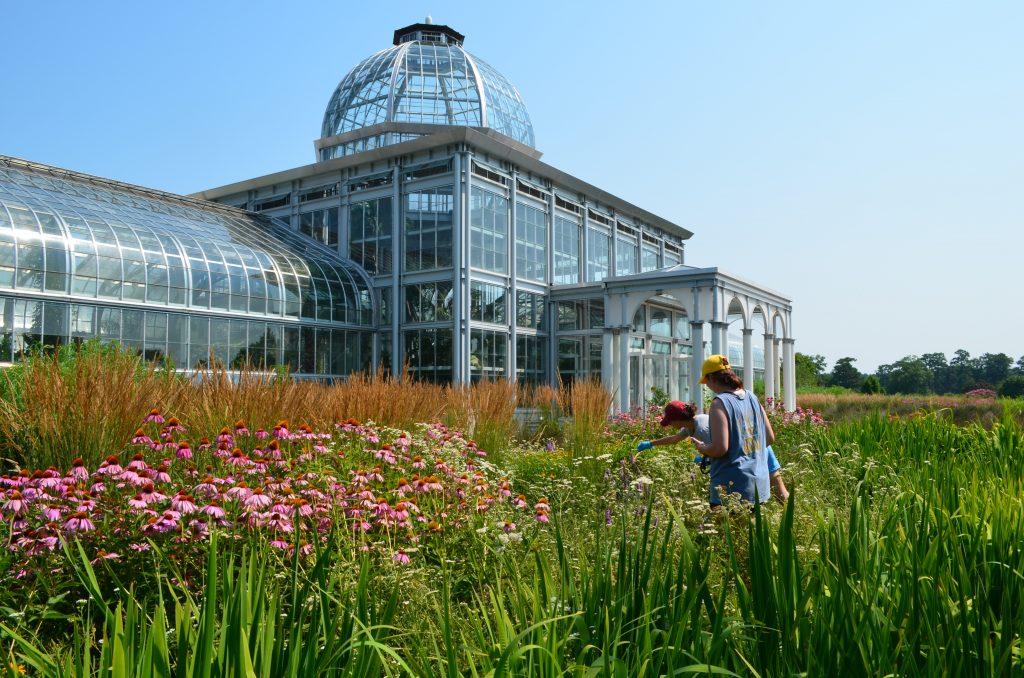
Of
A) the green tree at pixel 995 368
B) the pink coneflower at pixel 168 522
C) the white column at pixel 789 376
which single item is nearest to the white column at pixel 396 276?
the white column at pixel 789 376

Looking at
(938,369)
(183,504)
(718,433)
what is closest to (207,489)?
(183,504)

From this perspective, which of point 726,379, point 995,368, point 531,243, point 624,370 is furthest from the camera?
point 995,368

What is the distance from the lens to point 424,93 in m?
27.8

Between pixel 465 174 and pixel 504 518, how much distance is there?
64.4 ft

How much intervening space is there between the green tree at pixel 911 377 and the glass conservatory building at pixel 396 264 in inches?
1935

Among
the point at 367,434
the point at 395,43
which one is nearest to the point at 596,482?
the point at 367,434

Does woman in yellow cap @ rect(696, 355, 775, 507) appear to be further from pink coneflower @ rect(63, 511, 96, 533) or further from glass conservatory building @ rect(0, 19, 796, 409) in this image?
glass conservatory building @ rect(0, 19, 796, 409)

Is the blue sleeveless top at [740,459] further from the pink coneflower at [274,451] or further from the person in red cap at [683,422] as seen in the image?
the pink coneflower at [274,451]

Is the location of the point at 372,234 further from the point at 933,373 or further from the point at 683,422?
the point at 933,373

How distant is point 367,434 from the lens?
18.5 ft

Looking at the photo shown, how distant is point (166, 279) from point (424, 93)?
13.4 meters

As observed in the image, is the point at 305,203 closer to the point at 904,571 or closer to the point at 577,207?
the point at 577,207

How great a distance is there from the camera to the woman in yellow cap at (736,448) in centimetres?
433

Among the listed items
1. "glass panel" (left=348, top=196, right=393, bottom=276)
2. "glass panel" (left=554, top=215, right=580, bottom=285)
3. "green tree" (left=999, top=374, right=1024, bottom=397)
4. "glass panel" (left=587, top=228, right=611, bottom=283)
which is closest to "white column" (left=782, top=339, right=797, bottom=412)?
"glass panel" (left=587, top=228, right=611, bottom=283)
